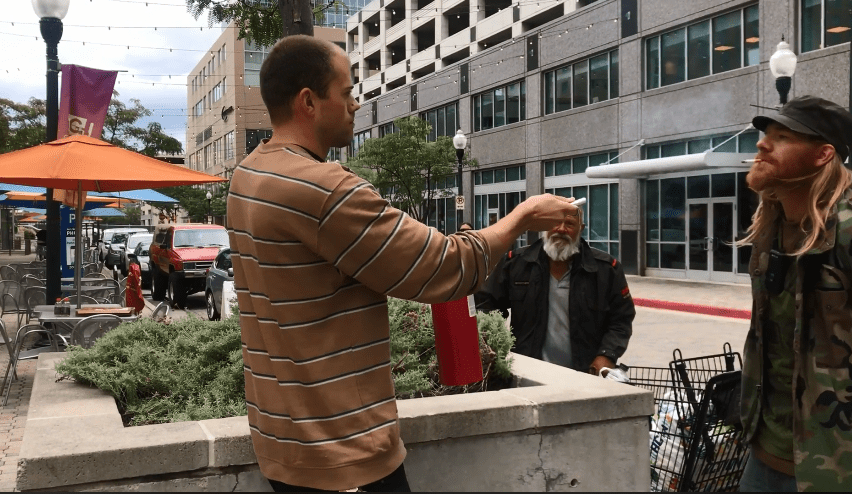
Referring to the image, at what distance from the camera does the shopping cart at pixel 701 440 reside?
3289 mm

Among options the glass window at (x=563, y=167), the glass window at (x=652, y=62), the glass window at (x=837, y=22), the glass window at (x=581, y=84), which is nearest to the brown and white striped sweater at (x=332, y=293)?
the glass window at (x=837, y=22)

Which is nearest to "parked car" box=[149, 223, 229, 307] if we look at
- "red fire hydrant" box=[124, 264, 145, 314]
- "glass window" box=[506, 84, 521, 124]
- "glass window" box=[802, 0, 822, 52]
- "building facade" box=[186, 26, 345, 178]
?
"red fire hydrant" box=[124, 264, 145, 314]

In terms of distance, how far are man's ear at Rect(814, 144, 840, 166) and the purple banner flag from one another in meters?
10.5

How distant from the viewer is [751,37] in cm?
2133

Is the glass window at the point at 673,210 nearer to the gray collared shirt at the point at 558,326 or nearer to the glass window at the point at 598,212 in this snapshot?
the glass window at the point at 598,212

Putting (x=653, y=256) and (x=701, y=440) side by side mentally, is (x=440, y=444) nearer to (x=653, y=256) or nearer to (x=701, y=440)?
(x=701, y=440)

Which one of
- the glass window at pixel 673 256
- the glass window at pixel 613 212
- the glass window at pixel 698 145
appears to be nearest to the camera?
the glass window at pixel 698 145

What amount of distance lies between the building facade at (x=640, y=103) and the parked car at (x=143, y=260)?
12.8 metres

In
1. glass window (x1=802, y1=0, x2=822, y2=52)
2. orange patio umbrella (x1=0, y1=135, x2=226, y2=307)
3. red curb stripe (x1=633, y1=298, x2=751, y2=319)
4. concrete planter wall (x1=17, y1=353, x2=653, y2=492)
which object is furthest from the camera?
glass window (x1=802, y1=0, x2=822, y2=52)

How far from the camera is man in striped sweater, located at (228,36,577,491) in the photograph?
72.9 inches

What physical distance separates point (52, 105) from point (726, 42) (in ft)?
60.5

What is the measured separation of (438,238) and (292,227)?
0.36 metres

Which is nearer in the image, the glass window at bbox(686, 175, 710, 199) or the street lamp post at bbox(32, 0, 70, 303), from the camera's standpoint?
the street lamp post at bbox(32, 0, 70, 303)

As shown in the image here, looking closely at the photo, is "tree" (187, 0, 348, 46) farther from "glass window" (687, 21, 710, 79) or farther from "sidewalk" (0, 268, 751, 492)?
"glass window" (687, 21, 710, 79)
